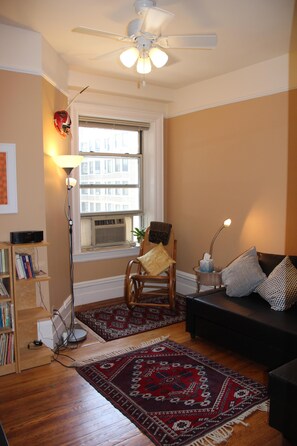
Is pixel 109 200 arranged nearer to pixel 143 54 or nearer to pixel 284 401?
pixel 143 54

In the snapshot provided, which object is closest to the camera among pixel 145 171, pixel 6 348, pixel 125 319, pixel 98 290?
pixel 6 348

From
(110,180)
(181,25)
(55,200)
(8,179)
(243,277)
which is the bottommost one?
(243,277)

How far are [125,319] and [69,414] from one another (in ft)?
5.14

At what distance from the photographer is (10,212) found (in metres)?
2.77

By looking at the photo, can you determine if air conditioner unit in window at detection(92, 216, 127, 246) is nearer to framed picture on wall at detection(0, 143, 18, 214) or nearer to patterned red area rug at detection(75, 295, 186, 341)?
patterned red area rug at detection(75, 295, 186, 341)

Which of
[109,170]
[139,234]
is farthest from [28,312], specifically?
[109,170]

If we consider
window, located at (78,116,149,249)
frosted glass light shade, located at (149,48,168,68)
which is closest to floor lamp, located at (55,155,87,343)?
window, located at (78,116,149,249)

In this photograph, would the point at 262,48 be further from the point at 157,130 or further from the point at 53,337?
the point at 53,337

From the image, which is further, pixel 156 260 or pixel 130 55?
pixel 156 260

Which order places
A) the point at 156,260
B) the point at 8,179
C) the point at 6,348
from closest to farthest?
the point at 6,348, the point at 8,179, the point at 156,260

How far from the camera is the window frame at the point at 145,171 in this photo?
400cm

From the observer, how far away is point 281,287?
2832 mm

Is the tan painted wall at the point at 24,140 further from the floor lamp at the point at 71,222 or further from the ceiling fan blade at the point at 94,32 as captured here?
the ceiling fan blade at the point at 94,32

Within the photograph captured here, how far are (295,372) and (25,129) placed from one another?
2563mm
